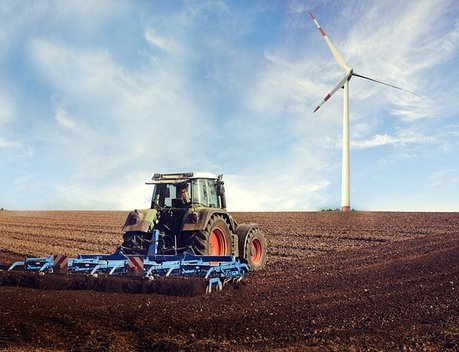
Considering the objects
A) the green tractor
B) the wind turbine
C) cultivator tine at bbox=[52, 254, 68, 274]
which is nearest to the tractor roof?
the green tractor

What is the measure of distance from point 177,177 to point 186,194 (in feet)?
1.58

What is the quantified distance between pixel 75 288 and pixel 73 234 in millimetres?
16700

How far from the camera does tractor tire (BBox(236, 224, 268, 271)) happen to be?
13.3 meters

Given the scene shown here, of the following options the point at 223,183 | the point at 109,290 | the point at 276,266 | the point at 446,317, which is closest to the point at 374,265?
the point at 276,266

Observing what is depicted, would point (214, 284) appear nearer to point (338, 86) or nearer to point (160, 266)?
point (160, 266)

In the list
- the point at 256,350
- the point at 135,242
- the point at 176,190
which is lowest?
the point at 256,350

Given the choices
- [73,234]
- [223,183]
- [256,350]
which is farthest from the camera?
[73,234]

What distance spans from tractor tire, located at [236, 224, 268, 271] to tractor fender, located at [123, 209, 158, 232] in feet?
7.60

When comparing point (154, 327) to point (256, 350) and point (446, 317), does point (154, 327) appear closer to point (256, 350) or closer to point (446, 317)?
point (256, 350)

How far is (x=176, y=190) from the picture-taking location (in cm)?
1295

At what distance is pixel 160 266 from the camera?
10578 mm

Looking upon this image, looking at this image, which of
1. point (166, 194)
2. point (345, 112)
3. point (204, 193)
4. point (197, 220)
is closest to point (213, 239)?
point (197, 220)

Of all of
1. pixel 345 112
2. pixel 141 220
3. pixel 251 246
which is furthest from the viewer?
pixel 345 112

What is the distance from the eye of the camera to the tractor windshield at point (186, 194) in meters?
12.5
